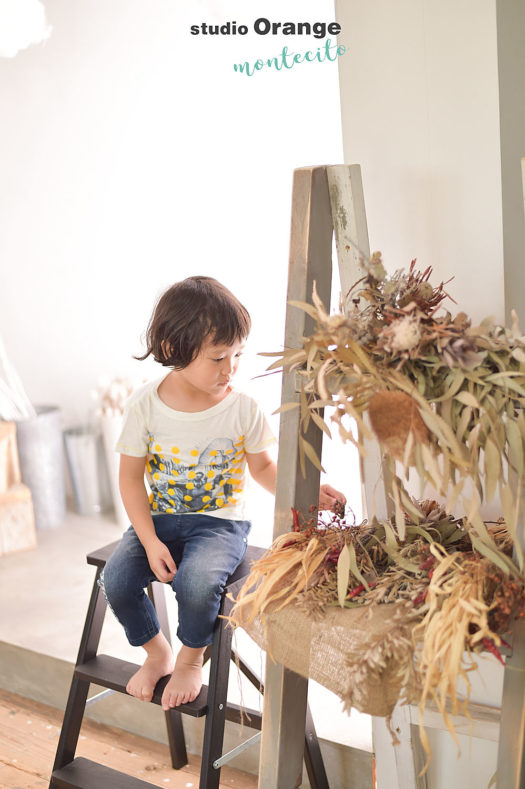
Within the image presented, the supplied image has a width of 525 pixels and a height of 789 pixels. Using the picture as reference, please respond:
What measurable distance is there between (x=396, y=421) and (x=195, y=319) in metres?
0.64

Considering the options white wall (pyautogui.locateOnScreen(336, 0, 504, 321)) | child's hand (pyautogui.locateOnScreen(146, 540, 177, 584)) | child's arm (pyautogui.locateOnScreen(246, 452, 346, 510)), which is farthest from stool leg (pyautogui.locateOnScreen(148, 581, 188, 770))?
white wall (pyautogui.locateOnScreen(336, 0, 504, 321))

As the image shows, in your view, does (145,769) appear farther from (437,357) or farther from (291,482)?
(437,357)

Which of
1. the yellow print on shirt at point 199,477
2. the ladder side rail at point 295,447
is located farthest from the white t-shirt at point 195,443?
the ladder side rail at point 295,447

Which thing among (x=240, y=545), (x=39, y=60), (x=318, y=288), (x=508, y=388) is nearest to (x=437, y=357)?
(x=508, y=388)

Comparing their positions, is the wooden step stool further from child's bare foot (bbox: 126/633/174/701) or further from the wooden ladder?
the wooden ladder

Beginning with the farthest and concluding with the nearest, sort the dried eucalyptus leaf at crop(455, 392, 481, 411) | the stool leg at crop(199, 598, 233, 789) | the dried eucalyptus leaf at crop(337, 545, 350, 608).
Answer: the stool leg at crop(199, 598, 233, 789) < the dried eucalyptus leaf at crop(337, 545, 350, 608) < the dried eucalyptus leaf at crop(455, 392, 481, 411)

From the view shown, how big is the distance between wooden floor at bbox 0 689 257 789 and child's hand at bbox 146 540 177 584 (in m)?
0.61

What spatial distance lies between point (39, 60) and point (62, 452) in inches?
52.2

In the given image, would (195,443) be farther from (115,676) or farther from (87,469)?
(87,469)

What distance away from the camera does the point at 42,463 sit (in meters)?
2.96

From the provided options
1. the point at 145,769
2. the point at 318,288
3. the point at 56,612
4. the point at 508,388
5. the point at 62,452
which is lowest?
the point at 145,769

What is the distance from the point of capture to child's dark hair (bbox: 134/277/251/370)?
1579 millimetres

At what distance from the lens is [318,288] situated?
50.5 inches

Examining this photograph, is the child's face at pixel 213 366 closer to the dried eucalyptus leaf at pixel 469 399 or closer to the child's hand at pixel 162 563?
the child's hand at pixel 162 563
